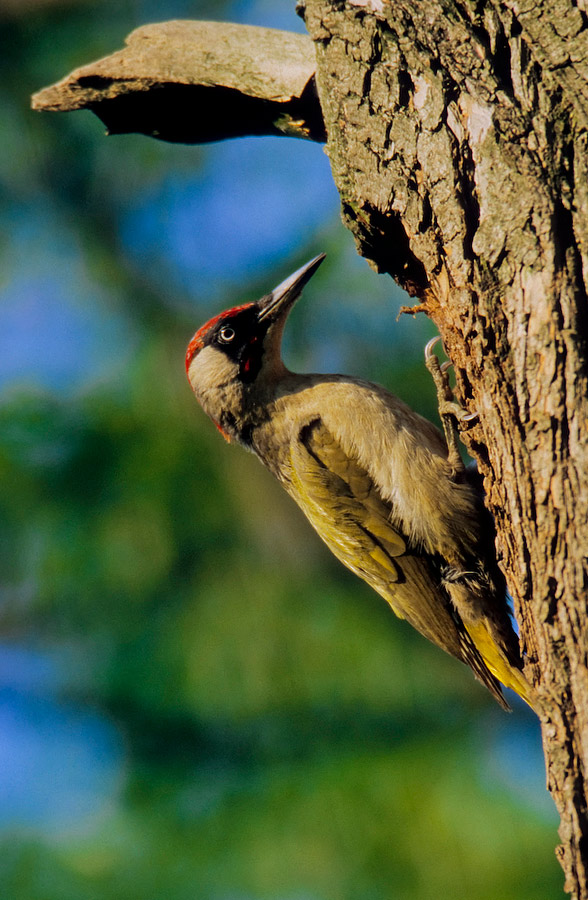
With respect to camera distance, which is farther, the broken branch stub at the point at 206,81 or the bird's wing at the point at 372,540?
the bird's wing at the point at 372,540

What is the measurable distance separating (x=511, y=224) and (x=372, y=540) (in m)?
1.82

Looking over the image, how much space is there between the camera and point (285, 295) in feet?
13.9

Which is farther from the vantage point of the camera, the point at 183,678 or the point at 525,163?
the point at 183,678

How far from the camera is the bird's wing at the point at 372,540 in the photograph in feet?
12.0

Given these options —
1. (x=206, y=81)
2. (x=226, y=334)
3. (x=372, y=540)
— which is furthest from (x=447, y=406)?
(x=206, y=81)

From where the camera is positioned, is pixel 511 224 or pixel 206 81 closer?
pixel 511 224

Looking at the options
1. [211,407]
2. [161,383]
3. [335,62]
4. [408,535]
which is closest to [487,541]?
[408,535]

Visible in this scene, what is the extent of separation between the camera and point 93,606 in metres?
5.36

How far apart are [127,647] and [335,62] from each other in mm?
3802

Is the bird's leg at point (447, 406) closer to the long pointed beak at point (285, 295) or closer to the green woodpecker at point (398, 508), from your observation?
the green woodpecker at point (398, 508)

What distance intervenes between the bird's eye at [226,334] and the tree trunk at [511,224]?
65.7 inches

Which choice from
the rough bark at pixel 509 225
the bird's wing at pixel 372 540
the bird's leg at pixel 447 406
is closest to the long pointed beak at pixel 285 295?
the bird's wing at pixel 372 540

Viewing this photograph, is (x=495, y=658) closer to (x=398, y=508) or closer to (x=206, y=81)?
(x=398, y=508)

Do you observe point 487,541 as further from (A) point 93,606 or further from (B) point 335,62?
(A) point 93,606
